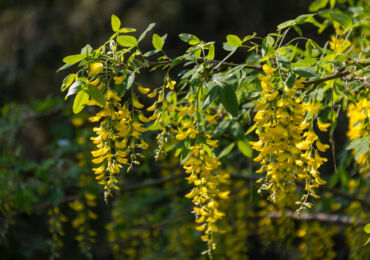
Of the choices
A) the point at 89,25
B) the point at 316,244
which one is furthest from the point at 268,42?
the point at 89,25

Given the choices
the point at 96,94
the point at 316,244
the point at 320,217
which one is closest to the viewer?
the point at 96,94

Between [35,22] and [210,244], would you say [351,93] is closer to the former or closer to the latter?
[210,244]

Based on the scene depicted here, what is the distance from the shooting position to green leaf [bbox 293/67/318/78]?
47.8 inches

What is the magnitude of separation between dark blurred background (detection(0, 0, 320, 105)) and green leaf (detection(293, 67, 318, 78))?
2.74 metres

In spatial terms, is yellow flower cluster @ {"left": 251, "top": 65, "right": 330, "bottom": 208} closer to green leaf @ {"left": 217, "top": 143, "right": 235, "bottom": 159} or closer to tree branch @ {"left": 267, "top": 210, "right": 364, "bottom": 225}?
green leaf @ {"left": 217, "top": 143, "right": 235, "bottom": 159}

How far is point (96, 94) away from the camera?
1.20 m

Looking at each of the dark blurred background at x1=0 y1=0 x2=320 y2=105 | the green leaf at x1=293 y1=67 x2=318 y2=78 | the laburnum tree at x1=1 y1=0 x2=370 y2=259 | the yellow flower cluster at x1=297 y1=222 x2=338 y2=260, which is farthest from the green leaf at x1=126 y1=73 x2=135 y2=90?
the dark blurred background at x1=0 y1=0 x2=320 y2=105

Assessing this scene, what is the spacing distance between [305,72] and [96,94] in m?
0.61

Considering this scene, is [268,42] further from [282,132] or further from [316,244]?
[316,244]

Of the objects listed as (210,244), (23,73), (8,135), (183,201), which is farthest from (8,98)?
(210,244)

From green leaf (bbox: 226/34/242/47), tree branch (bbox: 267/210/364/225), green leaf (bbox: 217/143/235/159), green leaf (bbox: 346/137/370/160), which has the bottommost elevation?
tree branch (bbox: 267/210/364/225)

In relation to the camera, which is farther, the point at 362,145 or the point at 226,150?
the point at 226,150

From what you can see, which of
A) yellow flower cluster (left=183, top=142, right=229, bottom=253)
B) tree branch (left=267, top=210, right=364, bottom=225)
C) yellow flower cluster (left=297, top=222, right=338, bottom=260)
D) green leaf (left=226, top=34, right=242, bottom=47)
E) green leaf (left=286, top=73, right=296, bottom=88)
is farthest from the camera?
tree branch (left=267, top=210, right=364, bottom=225)

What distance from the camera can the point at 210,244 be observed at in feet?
5.30
